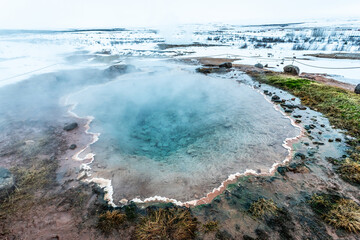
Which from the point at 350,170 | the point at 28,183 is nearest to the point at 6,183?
the point at 28,183

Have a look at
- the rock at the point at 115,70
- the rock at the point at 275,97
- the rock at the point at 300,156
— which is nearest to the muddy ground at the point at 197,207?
the rock at the point at 300,156

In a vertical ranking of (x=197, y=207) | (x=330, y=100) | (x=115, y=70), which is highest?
(x=115, y=70)

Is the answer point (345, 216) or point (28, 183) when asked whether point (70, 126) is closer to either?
point (28, 183)

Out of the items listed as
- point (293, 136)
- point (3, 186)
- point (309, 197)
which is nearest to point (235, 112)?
point (293, 136)

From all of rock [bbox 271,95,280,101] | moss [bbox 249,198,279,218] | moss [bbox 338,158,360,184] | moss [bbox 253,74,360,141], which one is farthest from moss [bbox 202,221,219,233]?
rock [bbox 271,95,280,101]

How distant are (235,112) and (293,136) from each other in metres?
2.42

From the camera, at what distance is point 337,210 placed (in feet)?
11.4

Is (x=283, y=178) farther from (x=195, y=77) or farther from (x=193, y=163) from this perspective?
(x=195, y=77)

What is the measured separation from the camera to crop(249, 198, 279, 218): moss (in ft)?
11.5

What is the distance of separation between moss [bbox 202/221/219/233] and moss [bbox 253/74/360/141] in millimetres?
5765

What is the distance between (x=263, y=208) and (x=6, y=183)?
5534 mm

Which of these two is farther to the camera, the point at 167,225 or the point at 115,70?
the point at 115,70

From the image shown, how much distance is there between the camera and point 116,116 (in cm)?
762

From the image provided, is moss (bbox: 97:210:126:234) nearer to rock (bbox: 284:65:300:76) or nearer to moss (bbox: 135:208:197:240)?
moss (bbox: 135:208:197:240)
